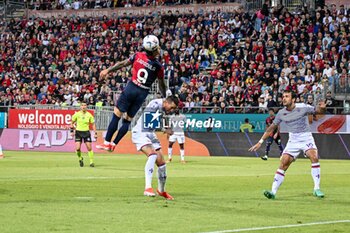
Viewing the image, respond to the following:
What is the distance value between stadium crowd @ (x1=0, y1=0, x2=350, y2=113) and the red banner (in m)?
1.36

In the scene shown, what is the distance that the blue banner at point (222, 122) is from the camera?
42344mm

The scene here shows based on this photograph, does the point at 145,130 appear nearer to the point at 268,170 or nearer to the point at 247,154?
the point at 268,170

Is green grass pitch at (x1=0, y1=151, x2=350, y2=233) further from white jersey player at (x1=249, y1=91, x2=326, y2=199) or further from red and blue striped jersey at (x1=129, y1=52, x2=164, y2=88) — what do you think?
red and blue striped jersey at (x1=129, y1=52, x2=164, y2=88)

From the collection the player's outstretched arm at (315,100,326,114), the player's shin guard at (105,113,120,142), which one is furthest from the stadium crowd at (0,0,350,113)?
the player's shin guard at (105,113,120,142)

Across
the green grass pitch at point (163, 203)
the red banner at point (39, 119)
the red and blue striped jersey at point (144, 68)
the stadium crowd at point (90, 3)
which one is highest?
the stadium crowd at point (90, 3)

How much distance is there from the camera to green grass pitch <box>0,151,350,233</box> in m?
12.5

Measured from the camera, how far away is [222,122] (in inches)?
1714

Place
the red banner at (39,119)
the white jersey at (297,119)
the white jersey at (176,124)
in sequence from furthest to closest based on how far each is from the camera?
the red banner at (39,119) → the white jersey at (176,124) → the white jersey at (297,119)

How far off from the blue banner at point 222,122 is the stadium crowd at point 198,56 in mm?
486

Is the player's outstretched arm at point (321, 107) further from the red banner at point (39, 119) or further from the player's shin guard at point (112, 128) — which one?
the red banner at point (39, 119)

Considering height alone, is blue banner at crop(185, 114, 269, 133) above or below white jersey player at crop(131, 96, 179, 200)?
below

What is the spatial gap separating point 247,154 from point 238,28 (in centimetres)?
1051

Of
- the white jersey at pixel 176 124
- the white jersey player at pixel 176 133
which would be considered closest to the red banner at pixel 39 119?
the white jersey at pixel 176 124

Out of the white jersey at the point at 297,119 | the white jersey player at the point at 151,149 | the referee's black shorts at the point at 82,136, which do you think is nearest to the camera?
the white jersey player at the point at 151,149
